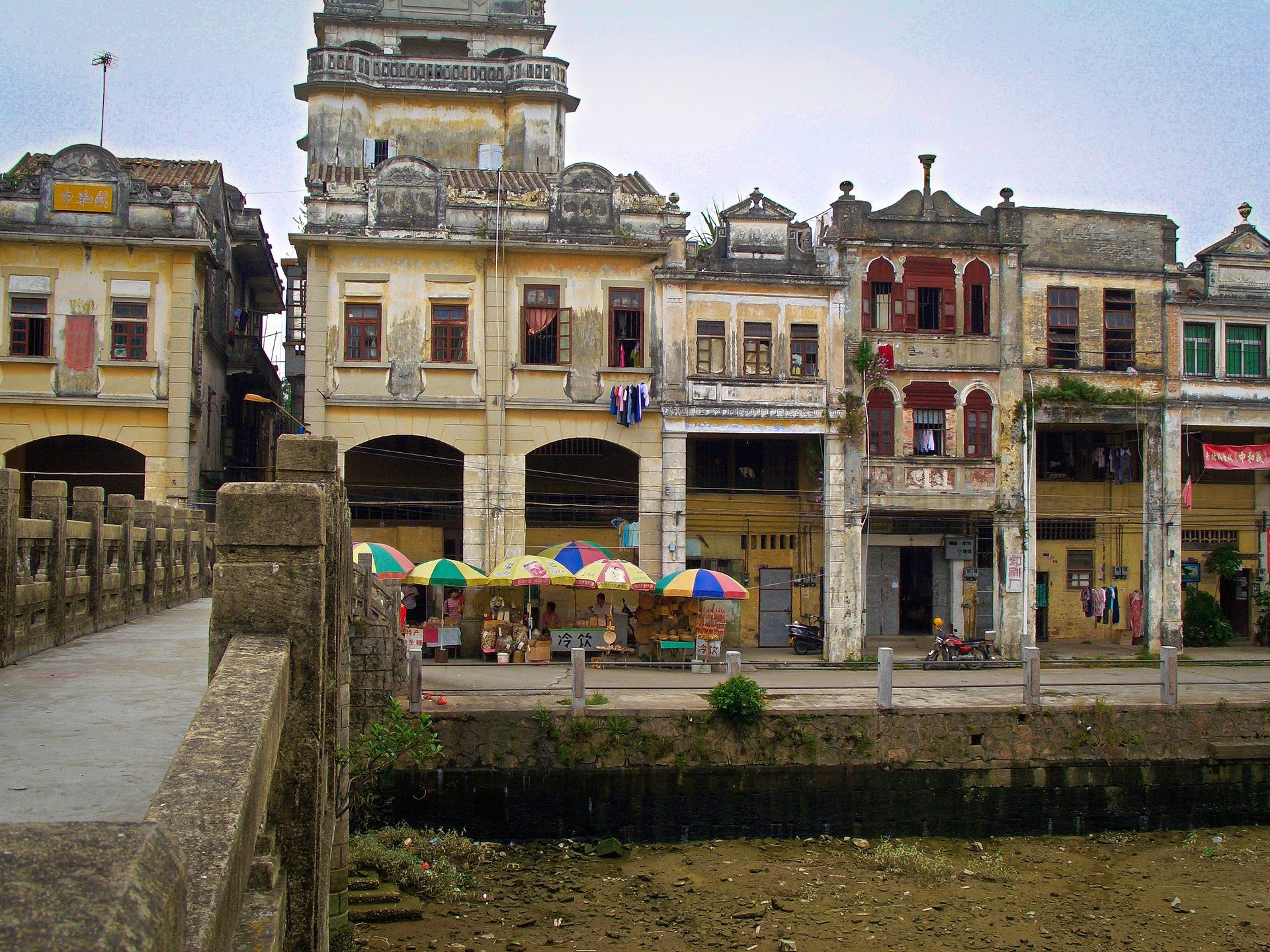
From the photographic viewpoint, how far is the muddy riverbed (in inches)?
559

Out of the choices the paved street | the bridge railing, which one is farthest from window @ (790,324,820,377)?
the paved street

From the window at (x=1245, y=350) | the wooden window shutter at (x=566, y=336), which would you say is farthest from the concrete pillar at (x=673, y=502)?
the window at (x=1245, y=350)

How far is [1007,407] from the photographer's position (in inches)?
1125

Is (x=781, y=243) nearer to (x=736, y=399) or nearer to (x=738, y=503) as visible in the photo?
(x=736, y=399)

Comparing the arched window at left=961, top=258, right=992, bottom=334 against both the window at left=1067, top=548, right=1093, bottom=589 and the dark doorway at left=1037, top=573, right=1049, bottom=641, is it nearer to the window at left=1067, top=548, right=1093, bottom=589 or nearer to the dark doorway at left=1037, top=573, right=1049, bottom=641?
the window at left=1067, top=548, right=1093, bottom=589

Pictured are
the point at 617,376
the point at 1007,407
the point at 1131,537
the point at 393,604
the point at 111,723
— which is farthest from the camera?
the point at 1131,537

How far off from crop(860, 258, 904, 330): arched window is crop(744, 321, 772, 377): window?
8.48ft

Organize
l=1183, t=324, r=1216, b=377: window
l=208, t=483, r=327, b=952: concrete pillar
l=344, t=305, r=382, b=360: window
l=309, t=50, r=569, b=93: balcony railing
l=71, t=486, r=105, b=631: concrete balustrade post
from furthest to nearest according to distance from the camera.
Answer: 1. l=309, t=50, r=569, b=93: balcony railing
2. l=1183, t=324, r=1216, b=377: window
3. l=344, t=305, r=382, b=360: window
4. l=71, t=486, r=105, b=631: concrete balustrade post
5. l=208, t=483, r=327, b=952: concrete pillar

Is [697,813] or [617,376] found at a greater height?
[617,376]

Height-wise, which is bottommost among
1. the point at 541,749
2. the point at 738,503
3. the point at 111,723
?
the point at 541,749

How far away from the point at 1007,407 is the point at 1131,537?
5709 mm

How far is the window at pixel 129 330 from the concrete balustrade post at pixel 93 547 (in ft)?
44.7

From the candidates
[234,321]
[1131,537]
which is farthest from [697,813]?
[234,321]

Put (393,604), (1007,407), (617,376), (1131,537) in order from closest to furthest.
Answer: (393,604) → (617,376) → (1007,407) → (1131,537)
